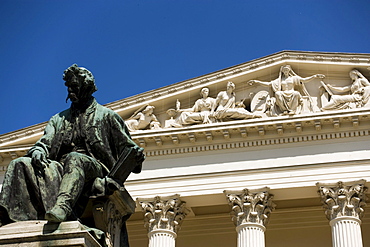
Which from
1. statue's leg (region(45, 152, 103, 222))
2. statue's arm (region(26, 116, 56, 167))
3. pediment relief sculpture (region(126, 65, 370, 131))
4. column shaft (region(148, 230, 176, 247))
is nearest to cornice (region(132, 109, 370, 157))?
pediment relief sculpture (region(126, 65, 370, 131))

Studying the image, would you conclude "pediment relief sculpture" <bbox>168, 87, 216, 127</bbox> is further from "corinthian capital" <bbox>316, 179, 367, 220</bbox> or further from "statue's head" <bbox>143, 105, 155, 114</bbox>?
"corinthian capital" <bbox>316, 179, 367, 220</bbox>

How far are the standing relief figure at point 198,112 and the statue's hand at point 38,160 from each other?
24.0 meters

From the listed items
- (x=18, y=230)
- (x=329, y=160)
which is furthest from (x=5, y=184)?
(x=329, y=160)

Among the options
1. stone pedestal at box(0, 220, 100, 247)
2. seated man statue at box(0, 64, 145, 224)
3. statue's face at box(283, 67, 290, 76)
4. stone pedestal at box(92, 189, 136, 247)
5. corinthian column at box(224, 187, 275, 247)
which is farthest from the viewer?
statue's face at box(283, 67, 290, 76)

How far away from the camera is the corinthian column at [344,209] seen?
2741 cm

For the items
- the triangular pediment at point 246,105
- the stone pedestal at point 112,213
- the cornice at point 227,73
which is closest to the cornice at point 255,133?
the triangular pediment at point 246,105

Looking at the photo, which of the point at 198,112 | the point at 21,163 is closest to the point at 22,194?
the point at 21,163

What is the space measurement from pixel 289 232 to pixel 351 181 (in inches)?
192

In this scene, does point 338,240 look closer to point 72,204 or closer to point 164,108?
point 164,108

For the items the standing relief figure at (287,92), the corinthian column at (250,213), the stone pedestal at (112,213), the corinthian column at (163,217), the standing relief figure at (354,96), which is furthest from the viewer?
the standing relief figure at (287,92)

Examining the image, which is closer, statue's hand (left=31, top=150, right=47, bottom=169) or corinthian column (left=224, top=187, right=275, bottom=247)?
statue's hand (left=31, top=150, right=47, bottom=169)

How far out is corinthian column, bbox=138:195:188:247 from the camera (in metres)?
29.1

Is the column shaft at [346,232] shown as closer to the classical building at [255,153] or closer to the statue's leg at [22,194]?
the classical building at [255,153]

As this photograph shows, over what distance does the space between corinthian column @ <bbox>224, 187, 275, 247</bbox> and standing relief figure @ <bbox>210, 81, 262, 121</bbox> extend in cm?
312
